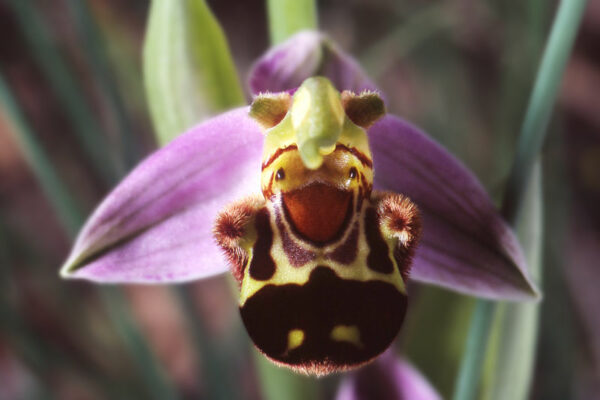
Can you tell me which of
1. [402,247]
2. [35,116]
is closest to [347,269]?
[402,247]

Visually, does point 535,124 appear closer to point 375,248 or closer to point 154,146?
point 375,248

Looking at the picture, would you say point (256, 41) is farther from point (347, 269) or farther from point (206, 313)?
point (347, 269)

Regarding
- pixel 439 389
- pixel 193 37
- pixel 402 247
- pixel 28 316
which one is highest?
pixel 193 37

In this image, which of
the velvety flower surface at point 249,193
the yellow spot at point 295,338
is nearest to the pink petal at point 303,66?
the velvety flower surface at point 249,193

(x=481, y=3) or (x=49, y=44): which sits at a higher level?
(x=49, y=44)

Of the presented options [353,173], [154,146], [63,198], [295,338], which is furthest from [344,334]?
[154,146]

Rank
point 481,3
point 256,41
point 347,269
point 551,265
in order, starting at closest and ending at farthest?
point 347,269
point 551,265
point 481,3
point 256,41

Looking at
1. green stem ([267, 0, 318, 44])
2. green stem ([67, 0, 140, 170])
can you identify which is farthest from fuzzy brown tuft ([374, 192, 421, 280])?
green stem ([67, 0, 140, 170])
